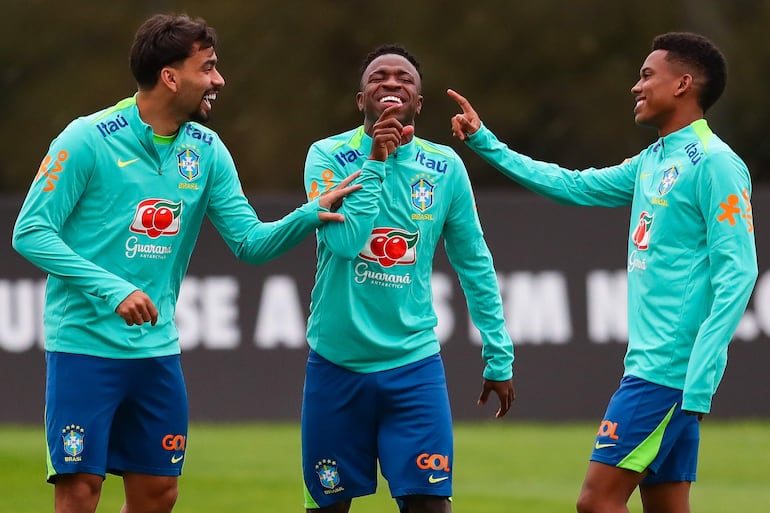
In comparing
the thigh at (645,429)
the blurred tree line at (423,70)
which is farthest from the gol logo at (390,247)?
the blurred tree line at (423,70)

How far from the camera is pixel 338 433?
6.38 m

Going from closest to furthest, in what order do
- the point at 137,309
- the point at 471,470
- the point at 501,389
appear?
the point at 137,309 < the point at 501,389 < the point at 471,470

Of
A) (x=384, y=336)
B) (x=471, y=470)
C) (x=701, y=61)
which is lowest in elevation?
(x=471, y=470)

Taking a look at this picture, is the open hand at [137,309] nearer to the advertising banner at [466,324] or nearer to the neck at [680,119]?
the neck at [680,119]

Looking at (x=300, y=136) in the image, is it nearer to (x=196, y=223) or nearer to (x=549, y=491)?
(x=549, y=491)

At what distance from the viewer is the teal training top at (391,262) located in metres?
6.32

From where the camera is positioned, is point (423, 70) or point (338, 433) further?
point (423, 70)

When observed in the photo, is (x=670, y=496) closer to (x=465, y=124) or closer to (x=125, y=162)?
(x=465, y=124)

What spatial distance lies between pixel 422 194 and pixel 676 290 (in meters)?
1.14

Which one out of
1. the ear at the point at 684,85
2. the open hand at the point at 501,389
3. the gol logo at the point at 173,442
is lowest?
the gol logo at the point at 173,442

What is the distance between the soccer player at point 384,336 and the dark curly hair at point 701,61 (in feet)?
3.56

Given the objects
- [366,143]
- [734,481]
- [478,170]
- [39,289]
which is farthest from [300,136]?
[366,143]

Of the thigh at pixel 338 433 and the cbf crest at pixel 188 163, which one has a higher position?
the cbf crest at pixel 188 163

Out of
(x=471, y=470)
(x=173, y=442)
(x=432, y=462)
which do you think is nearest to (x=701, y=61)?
(x=432, y=462)
